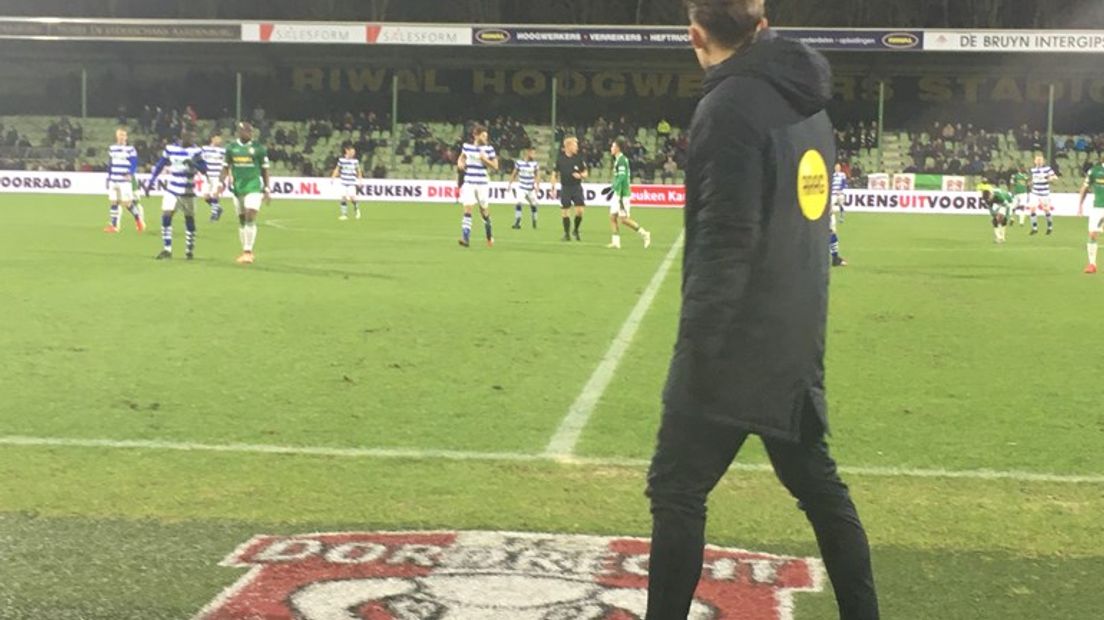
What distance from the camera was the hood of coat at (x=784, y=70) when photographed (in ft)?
12.5

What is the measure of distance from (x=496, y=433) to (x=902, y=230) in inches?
1034

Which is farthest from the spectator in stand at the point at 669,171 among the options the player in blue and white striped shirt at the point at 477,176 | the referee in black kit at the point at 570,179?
the player in blue and white striped shirt at the point at 477,176

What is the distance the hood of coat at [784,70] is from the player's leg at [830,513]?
931mm

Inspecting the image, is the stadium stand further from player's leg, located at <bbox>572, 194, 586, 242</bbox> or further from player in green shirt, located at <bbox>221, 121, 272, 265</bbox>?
player in green shirt, located at <bbox>221, 121, 272, 265</bbox>

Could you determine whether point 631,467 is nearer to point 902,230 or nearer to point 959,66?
point 902,230

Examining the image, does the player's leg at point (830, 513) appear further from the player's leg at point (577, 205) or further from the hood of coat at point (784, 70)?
the player's leg at point (577, 205)

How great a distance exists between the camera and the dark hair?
3.78 meters

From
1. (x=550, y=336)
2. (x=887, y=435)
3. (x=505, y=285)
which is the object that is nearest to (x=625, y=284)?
(x=505, y=285)

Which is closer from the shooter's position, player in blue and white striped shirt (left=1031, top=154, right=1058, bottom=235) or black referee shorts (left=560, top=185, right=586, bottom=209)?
black referee shorts (left=560, top=185, right=586, bottom=209)

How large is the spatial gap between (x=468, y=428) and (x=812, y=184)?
4.47 meters

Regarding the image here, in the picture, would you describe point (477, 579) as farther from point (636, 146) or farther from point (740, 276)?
point (636, 146)

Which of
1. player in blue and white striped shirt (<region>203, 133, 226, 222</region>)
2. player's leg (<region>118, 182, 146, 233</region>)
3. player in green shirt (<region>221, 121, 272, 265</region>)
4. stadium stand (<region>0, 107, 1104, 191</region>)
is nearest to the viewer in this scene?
player in green shirt (<region>221, 121, 272, 265</region>)

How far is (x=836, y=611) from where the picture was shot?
4.78 meters

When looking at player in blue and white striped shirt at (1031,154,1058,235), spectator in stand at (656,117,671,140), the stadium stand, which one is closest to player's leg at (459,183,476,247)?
player in blue and white striped shirt at (1031,154,1058,235)
